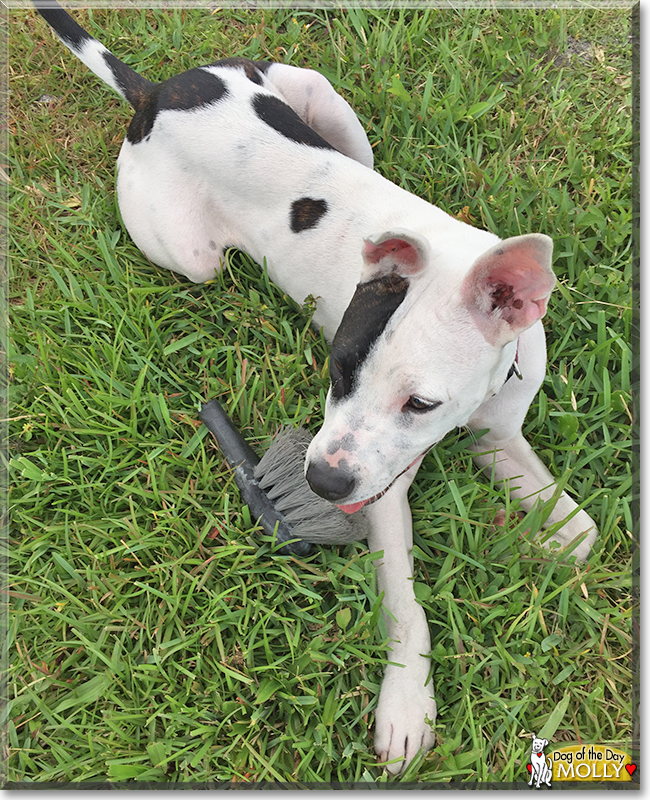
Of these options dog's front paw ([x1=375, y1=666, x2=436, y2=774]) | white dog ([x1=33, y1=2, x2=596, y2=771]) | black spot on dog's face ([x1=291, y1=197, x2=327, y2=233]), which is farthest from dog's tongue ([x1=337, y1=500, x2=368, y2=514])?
black spot on dog's face ([x1=291, y1=197, x2=327, y2=233])

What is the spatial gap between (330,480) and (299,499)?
57 centimetres

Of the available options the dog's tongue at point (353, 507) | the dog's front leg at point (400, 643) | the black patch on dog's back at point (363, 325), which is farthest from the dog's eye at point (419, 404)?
the dog's front leg at point (400, 643)

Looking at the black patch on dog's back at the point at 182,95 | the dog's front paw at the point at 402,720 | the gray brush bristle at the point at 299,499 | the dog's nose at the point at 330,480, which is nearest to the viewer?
the dog's nose at the point at 330,480

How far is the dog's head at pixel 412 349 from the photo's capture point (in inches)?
82.7

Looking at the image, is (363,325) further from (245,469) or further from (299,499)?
(245,469)

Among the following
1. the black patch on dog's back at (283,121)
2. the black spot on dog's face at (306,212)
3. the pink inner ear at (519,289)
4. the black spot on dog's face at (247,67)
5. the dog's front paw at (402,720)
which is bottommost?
the dog's front paw at (402,720)

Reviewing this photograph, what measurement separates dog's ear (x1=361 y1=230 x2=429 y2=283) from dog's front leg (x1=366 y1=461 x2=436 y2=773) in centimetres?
100

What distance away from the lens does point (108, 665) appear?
8.72 feet

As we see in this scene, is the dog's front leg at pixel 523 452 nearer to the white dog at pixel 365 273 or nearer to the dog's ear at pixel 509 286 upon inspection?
the white dog at pixel 365 273

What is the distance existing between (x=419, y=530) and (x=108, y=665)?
1501 mm

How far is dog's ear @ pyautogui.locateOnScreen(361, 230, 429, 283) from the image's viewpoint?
6.93 feet

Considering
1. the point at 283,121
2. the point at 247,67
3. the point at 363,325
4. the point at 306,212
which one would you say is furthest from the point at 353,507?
the point at 247,67

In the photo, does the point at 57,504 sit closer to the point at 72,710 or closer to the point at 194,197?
the point at 72,710

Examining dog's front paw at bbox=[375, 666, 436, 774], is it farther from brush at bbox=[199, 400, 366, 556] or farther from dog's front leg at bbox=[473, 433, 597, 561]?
dog's front leg at bbox=[473, 433, 597, 561]
